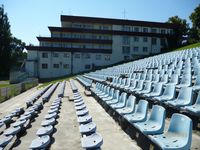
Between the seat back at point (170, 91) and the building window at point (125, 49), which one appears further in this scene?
the building window at point (125, 49)

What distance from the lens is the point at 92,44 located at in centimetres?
4812

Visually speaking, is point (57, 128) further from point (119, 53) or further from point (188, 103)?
point (119, 53)

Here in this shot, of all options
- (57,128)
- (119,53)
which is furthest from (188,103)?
(119,53)

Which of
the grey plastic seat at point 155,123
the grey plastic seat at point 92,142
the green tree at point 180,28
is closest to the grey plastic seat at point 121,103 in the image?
the grey plastic seat at point 155,123

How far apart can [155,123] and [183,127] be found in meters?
0.92

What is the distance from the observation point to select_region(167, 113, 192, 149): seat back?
139 inches

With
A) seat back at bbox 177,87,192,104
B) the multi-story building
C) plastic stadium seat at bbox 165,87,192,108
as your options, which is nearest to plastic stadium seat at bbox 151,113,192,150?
plastic stadium seat at bbox 165,87,192,108

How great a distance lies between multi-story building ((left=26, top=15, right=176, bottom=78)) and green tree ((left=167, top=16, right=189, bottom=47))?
1.53 metres

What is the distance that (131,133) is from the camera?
A: 5.96m

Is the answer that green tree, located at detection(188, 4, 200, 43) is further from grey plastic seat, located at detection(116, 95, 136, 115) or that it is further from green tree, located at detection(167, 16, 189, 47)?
grey plastic seat, located at detection(116, 95, 136, 115)

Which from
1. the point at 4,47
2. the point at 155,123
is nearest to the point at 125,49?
the point at 4,47

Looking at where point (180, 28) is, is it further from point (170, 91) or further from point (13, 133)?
point (13, 133)

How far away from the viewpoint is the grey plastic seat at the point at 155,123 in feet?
14.1

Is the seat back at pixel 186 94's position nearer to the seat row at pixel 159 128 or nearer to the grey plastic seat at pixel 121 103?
the seat row at pixel 159 128
